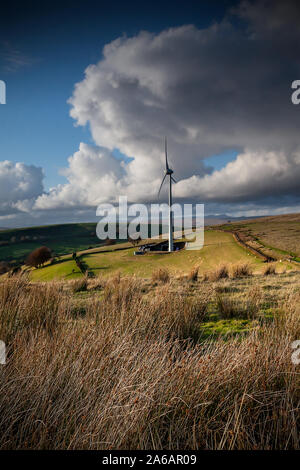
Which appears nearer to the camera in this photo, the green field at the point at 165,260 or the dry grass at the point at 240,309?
the dry grass at the point at 240,309

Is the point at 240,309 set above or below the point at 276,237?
below

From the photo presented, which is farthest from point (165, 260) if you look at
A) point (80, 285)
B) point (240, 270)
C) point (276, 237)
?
point (80, 285)

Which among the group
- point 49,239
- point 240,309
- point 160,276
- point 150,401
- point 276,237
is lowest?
point 49,239

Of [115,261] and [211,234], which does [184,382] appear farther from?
[211,234]

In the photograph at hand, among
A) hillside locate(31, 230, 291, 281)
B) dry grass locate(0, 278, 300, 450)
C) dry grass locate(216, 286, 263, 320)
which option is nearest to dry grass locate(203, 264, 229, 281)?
hillside locate(31, 230, 291, 281)

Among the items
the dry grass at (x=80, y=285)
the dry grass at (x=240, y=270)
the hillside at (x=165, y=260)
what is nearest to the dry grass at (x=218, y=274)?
the dry grass at (x=240, y=270)

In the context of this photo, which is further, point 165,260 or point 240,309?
point 165,260

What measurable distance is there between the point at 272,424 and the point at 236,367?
611 mm

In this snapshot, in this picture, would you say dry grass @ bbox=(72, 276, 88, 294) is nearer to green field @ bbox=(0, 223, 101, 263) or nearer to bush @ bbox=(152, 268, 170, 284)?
bush @ bbox=(152, 268, 170, 284)

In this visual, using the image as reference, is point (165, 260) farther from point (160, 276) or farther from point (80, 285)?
point (80, 285)

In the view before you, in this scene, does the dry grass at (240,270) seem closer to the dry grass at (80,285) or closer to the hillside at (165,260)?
the hillside at (165,260)
